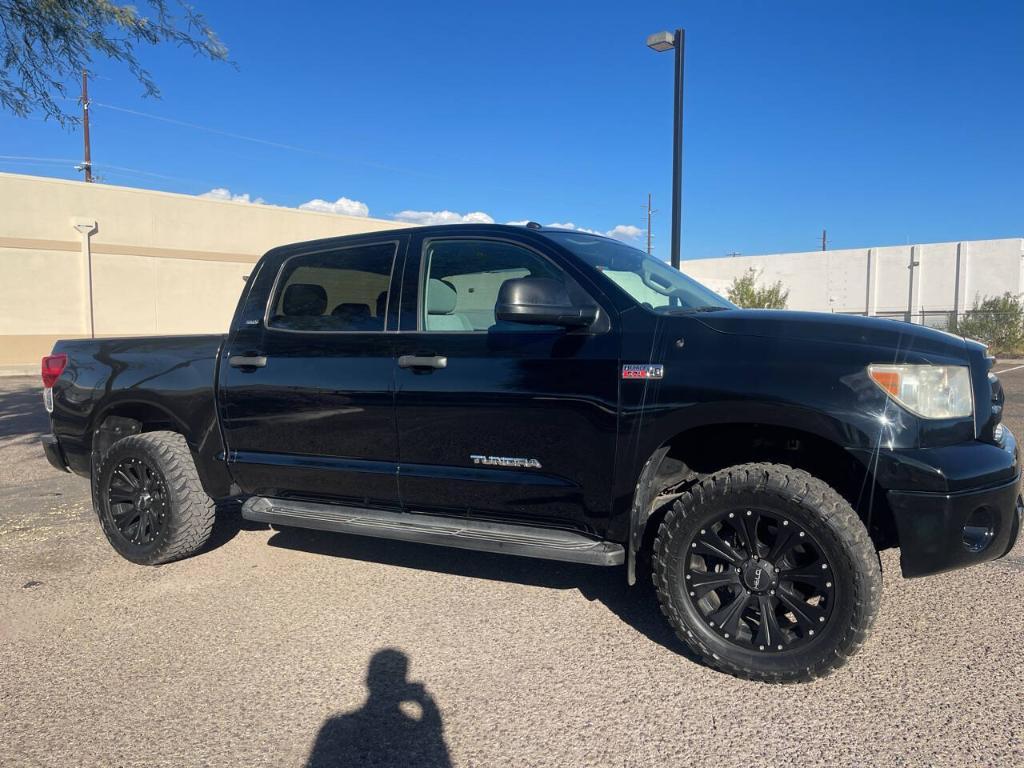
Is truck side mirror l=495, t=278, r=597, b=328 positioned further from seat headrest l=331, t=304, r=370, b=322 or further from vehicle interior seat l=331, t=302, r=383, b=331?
seat headrest l=331, t=304, r=370, b=322

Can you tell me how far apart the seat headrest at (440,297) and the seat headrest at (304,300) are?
2.54ft

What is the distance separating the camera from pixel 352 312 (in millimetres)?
4297

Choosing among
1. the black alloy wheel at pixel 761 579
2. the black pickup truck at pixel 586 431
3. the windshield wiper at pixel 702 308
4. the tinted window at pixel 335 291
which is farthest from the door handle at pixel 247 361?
the black alloy wheel at pixel 761 579

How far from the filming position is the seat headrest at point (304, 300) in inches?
176

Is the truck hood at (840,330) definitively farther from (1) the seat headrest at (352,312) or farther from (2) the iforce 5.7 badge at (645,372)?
(1) the seat headrest at (352,312)

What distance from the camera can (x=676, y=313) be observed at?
3516mm

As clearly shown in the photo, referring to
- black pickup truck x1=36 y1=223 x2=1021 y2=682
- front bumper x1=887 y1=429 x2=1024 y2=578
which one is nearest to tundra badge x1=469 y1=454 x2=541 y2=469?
black pickup truck x1=36 y1=223 x2=1021 y2=682

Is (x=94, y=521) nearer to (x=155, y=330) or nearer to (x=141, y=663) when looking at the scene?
(x=141, y=663)

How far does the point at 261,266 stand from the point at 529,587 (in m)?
2.51

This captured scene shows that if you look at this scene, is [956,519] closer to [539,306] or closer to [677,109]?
[539,306]

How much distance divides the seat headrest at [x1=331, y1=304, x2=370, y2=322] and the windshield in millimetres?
1091

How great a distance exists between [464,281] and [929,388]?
89.0 inches

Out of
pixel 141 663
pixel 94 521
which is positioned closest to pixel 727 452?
pixel 141 663

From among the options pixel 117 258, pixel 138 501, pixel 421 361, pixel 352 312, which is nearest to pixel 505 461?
pixel 421 361
